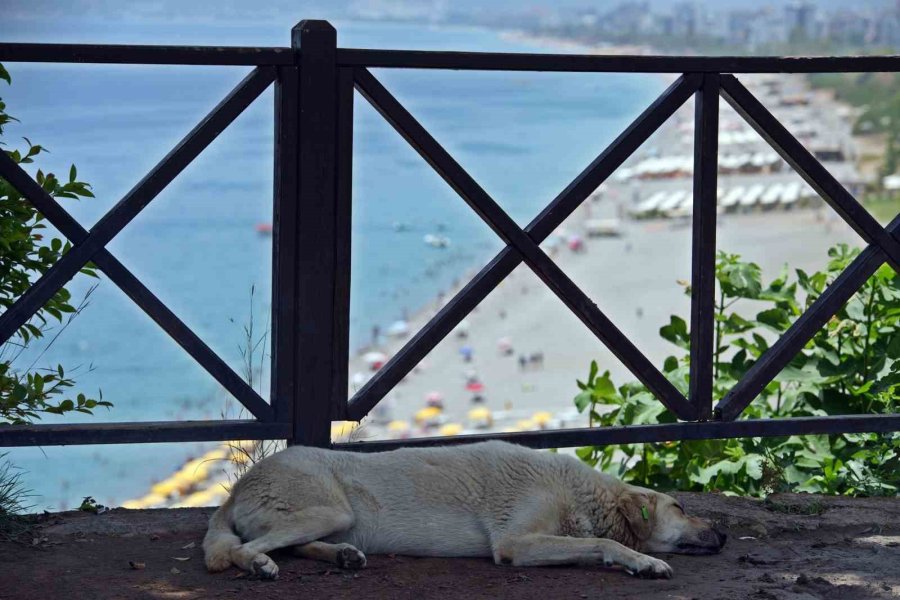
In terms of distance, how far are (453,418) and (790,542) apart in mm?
27428

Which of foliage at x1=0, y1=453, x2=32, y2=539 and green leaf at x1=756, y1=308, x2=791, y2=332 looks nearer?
foliage at x1=0, y1=453, x2=32, y2=539

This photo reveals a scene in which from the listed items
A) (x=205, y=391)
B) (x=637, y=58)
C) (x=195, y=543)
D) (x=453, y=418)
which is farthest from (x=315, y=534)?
(x=453, y=418)

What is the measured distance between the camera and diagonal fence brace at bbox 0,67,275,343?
4.66 meters

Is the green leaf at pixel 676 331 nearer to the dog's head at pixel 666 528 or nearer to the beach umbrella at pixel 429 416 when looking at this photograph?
the dog's head at pixel 666 528

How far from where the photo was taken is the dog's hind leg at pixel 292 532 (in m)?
4.28

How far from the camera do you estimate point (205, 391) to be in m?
26.9

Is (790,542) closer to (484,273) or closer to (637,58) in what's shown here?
(484,273)

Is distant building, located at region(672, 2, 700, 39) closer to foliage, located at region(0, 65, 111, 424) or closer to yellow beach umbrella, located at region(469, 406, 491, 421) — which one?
yellow beach umbrella, located at region(469, 406, 491, 421)

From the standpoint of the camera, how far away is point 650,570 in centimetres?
443

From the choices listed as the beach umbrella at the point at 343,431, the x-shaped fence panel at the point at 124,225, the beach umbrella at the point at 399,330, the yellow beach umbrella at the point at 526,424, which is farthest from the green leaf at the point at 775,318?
the beach umbrella at the point at 399,330

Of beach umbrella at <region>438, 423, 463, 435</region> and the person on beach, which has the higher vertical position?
the person on beach

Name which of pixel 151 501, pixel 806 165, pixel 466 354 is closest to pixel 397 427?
pixel 466 354

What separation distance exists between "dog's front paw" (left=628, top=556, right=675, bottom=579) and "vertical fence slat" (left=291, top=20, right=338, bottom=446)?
1.45 meters

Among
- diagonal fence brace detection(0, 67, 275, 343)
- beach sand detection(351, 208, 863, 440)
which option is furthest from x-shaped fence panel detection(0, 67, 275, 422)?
beach sand detection(351, 208, 863, 440)
